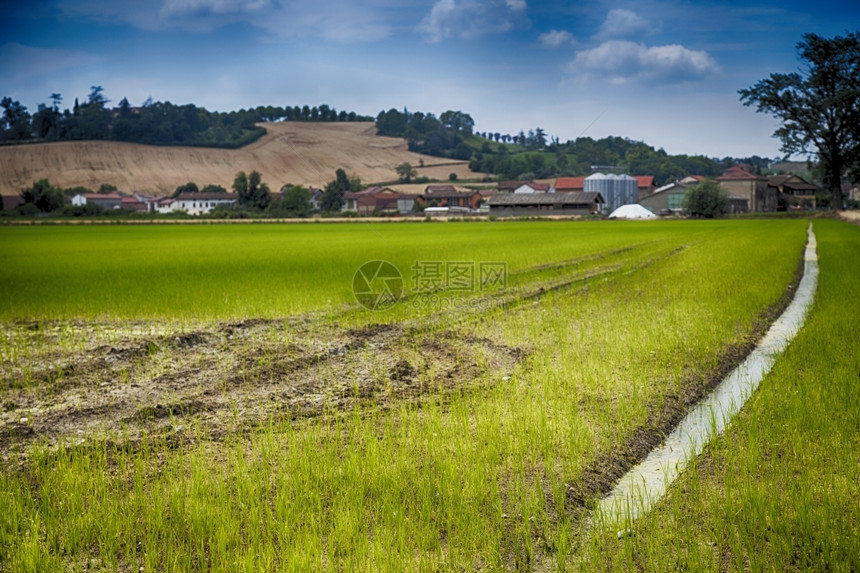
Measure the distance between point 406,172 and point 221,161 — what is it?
34051 millimetres

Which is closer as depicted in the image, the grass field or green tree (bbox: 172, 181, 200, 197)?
the grass field

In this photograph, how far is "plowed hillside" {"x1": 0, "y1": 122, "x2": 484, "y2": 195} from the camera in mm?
112500

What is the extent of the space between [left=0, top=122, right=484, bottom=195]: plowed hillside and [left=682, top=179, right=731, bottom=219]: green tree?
231 feet

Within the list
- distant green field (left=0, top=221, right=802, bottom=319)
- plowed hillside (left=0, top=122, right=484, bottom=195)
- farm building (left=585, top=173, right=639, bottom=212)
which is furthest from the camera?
plowed hillside (left=0, top=122, right=484, bottom=195)

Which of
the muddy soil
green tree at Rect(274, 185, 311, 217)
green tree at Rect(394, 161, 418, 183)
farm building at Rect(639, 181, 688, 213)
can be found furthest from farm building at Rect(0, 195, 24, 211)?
the muddy soil

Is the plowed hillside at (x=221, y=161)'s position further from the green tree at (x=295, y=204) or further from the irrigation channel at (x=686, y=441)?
the irrigation channel at (x=686, y=441)

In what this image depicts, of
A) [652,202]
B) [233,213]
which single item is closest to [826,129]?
[652,202]

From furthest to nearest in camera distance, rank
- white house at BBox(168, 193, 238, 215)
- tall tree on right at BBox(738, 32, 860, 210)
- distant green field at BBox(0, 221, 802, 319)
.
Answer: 1. white house at BBox(168, 193, 238, 215)
2. tall tree on right at BBox(738, 32, 860, 210)
3. distant green field at BBox(0, 221, 802, 319)

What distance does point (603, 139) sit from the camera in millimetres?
163750

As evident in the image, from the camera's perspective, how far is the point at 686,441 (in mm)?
5879

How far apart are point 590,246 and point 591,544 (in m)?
28.6

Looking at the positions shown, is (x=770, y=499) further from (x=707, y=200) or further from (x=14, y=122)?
(x=14, y=122)

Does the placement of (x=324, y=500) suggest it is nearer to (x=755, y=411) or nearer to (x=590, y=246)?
(x=755, y=411)

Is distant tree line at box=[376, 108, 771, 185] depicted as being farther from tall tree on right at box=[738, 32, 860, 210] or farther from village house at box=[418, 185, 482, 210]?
tall tree on right at box=[738, 32, 860, 210]
